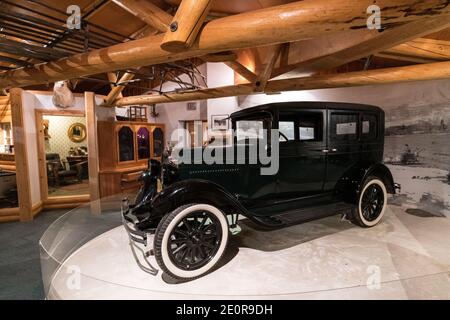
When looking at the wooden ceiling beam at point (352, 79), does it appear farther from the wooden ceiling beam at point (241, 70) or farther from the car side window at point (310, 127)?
the car side window at point (310, 127)

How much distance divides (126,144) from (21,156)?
69.5 inches

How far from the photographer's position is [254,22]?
1588 millimetres

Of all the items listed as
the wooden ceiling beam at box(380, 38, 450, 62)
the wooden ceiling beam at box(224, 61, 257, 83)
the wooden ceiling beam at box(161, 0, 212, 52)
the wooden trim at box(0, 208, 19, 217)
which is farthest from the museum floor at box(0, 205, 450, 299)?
the wooden ceiling beam at box(224, 61, 257, 83)

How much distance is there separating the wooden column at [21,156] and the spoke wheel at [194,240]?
148 inches

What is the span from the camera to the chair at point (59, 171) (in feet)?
20.3

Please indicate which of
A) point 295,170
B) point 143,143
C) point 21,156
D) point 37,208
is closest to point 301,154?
point 295,170

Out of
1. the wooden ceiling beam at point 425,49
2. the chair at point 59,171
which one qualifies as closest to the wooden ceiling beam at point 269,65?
the wooden ceiling beam at point 425,49

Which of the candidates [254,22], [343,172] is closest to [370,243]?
[343,172]

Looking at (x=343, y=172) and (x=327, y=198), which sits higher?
(x=343, y=172)

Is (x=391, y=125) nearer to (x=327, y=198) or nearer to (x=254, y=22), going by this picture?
(x=327, y=198)

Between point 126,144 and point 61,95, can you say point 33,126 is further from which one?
point 126,144

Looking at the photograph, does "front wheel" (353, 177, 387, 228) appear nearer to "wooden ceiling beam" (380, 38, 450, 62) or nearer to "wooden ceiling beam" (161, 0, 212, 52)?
"wooden ceiling beam" (380, 38, 450, 62)

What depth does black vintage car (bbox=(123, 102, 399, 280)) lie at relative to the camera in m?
2.15
